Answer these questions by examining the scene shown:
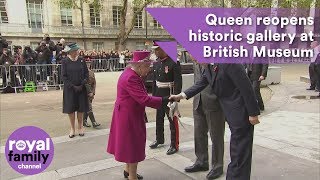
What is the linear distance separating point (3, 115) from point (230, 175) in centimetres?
753

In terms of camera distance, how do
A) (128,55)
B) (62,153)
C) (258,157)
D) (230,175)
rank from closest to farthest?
(230,175) < (258,157) < (62,153) < (128,55)

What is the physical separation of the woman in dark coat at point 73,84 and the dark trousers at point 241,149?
3912 mm

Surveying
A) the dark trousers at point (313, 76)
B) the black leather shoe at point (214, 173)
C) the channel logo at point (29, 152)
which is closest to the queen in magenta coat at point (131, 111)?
the black leather shoe at point (214, 173)

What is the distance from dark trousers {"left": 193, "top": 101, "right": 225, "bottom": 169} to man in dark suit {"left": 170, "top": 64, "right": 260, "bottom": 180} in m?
0.64

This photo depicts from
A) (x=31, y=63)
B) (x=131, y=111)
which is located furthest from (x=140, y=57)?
(x=31, y=63)

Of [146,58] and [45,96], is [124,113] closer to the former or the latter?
[146,58]

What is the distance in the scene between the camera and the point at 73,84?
7055mm

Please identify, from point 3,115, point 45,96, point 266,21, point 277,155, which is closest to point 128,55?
point 45,96

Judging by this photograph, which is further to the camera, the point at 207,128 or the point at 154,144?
the point at 154,144

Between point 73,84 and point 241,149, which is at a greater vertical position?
point 73,84

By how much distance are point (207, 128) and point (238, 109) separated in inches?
46.8

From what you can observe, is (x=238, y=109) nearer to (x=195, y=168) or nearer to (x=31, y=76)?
(x=195, y=168)

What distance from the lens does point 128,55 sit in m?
26.2

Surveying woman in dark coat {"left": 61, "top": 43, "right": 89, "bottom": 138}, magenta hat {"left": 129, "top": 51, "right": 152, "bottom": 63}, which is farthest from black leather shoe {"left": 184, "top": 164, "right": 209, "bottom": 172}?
woman in dark coat {"left": 61, "top": 43, "right": 89, "bottom": 138}
